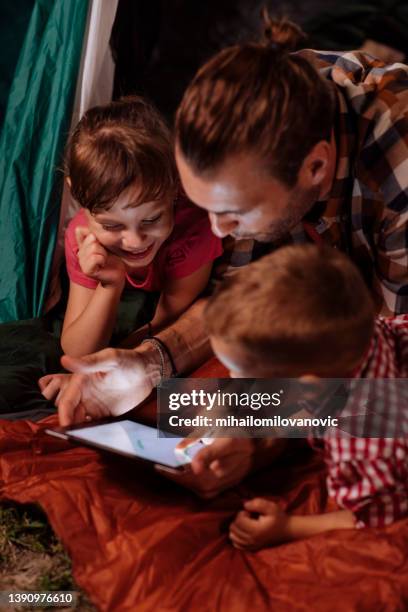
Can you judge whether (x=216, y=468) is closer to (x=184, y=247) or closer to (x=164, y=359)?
(x=164, y=359)

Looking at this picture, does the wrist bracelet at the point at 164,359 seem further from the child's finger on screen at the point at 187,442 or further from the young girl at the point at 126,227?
the child's finger on screen at the point at 187,442

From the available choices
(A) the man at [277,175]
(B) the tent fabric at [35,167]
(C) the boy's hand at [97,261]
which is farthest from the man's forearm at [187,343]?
(B) the tent fabric at [35,167]

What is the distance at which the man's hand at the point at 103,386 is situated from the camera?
1108 millimetres

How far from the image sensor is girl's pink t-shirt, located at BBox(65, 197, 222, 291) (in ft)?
4.50

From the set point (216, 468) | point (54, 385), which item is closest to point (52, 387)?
point (54, 385)

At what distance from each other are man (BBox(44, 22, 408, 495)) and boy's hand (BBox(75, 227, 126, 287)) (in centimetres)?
13

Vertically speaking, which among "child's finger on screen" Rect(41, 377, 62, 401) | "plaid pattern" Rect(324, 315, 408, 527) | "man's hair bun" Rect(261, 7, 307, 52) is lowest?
"child's finger on screen" Rect(41, 377, 62, 401)

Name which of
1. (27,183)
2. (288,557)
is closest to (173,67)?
(27,183)

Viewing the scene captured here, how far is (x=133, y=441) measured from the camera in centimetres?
104

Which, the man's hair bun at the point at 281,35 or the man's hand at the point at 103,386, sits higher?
the man's hair bun at the point at 281,35

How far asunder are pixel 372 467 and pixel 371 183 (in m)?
0.46

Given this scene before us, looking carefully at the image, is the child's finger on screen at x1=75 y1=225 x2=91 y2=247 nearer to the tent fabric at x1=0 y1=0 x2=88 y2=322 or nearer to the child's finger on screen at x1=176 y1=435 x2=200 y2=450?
the tent fabric at x1=0 y1=0 x2=88 y2=322

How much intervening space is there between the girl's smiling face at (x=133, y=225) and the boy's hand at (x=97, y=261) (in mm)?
13

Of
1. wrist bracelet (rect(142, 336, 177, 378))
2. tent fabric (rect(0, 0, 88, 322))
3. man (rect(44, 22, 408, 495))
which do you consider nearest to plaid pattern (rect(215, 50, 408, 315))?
man (rect(44, 22, 408, 495))
